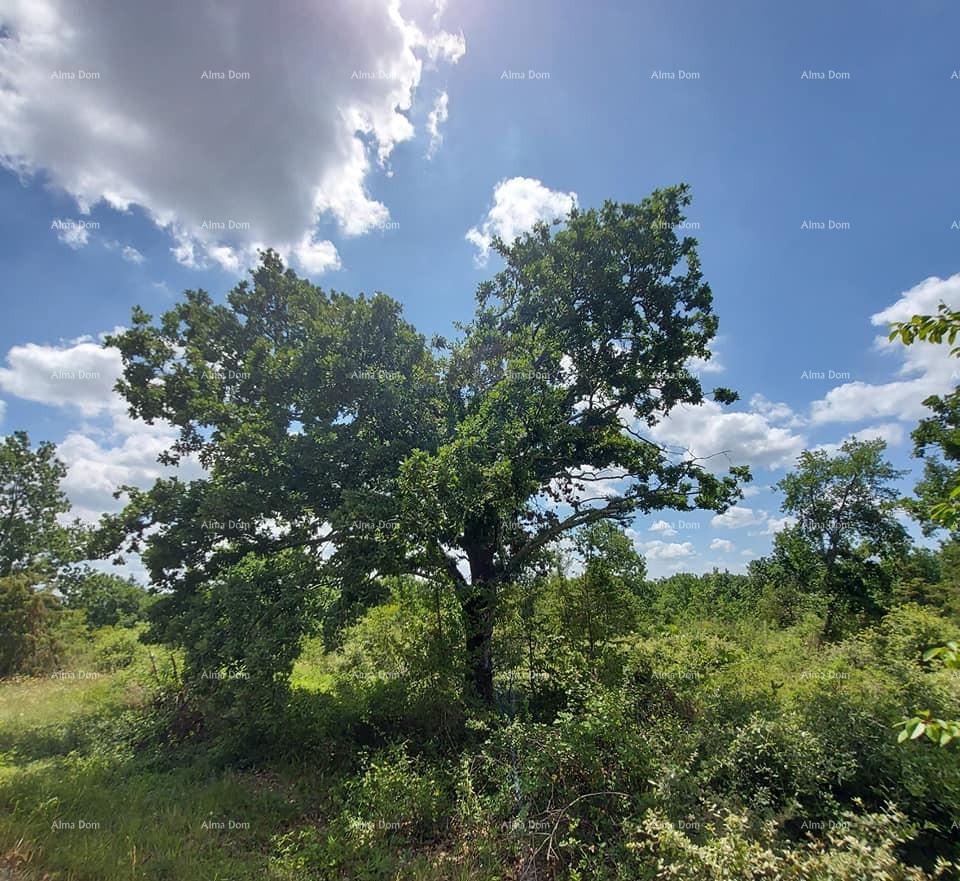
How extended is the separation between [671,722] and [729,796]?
177 cm

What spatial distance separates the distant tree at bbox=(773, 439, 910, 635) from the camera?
2470 cm

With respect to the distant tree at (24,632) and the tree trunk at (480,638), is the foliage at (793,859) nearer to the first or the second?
the tree trunk at (480,638)

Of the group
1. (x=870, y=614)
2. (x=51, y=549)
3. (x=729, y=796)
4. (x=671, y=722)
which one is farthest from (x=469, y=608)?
(x=51, y=549)

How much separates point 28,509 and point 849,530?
49.4 metres

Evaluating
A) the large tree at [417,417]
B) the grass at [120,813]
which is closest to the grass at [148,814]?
the grass at [120,813]

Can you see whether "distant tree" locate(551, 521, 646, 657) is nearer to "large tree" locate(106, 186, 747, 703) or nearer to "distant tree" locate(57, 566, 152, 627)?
"large tree" locate(106, 186, 747, 703)

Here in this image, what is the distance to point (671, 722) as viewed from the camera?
707 cm

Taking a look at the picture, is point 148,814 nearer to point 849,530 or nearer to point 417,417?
point 417,417

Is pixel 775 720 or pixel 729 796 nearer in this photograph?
pixel 729 796

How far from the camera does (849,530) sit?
25.4 m

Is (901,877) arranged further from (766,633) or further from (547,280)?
(766,633)

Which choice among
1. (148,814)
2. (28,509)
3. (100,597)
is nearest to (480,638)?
(148,814)

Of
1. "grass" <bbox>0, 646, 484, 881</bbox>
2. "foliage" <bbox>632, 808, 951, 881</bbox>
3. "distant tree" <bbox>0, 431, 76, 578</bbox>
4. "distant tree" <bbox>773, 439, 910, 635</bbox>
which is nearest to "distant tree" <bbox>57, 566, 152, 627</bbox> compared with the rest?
"distant tree" <bbox>0, 431, 76, 578</bbox>

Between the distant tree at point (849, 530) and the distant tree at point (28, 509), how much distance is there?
4369cm
